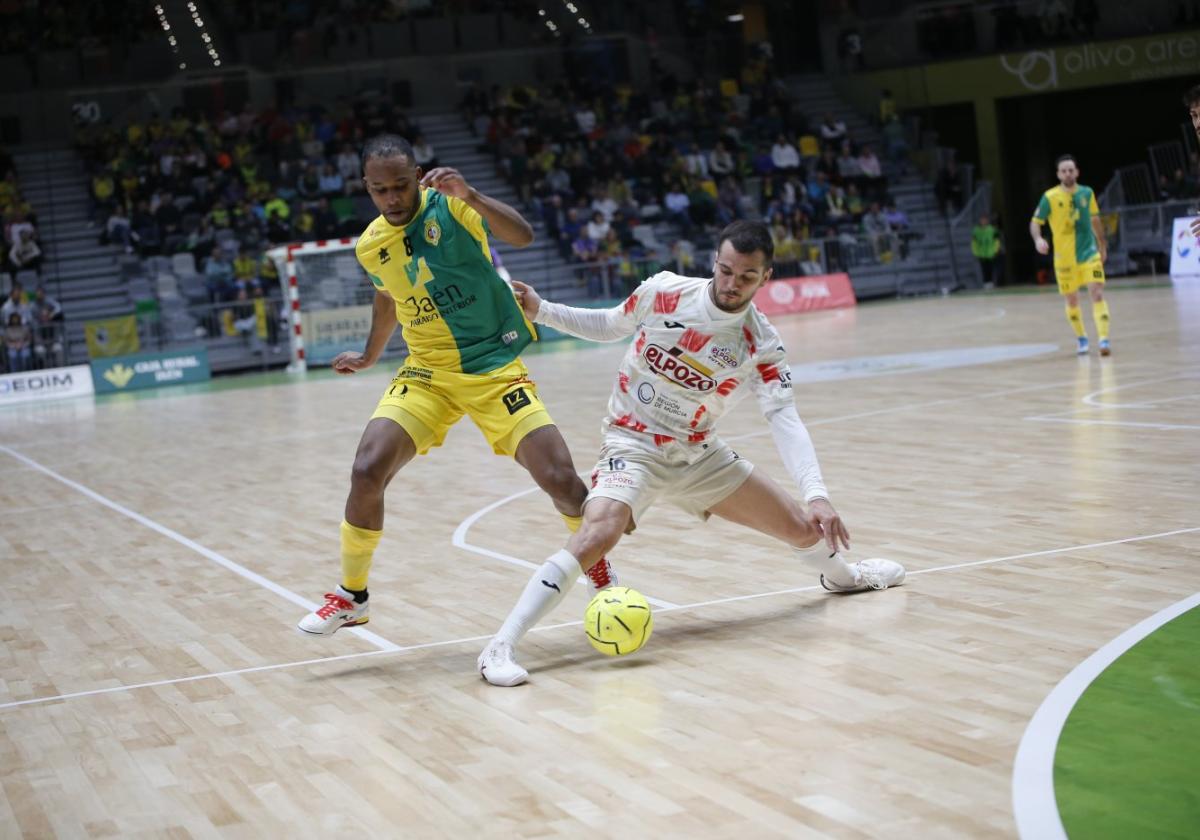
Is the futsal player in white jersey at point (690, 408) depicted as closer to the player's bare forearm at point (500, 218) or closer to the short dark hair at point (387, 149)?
the player's bare forearm at point (500, 218)

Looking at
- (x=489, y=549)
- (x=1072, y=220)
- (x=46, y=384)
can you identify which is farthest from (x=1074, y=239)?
(x=46, y=384)

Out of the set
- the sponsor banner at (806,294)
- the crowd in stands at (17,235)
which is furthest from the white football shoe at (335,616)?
the crowd in stands at (17,235)

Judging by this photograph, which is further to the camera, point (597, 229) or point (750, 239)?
point (597, 229)

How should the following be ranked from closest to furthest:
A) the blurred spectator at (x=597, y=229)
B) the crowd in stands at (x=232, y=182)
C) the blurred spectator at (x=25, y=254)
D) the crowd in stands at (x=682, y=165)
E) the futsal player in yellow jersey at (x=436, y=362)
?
the futsal player in yellow jersey at (x=436, y=362)
the blurred spectator at (x=25, y=254)
the crowd in stands at (x=232, y=182)
the blurred spectator at (x=597, y=229)
the crowd in stands at (x=682, y=165)

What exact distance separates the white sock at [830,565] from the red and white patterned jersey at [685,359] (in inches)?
30.6

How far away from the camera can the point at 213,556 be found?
963 cm

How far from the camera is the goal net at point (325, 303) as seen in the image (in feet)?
90.3

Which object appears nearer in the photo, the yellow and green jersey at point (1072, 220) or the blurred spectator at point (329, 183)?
the yellow and green jersey at point (1072, 220)

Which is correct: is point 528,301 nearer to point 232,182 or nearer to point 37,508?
point 37,508

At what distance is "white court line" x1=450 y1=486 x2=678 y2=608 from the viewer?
25.9 feet

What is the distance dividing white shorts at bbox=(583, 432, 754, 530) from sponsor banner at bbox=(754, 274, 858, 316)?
80.4ft

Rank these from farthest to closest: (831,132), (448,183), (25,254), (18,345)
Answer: (831,132) < (25,254) < (18,345) < (448,183)

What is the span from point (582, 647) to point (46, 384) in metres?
22.6

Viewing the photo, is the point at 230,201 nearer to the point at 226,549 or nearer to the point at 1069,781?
the point at 226,549
